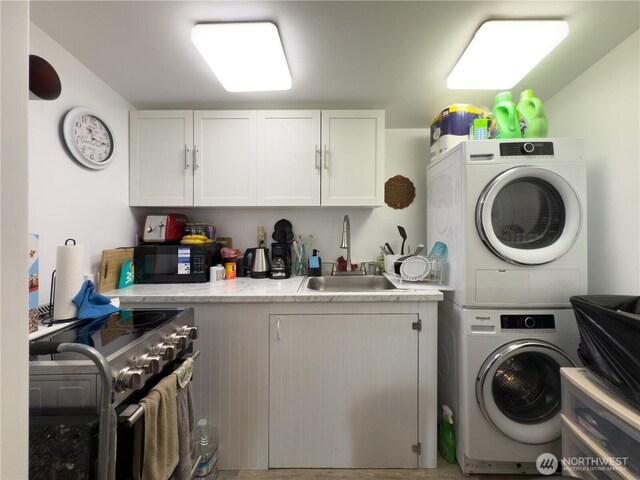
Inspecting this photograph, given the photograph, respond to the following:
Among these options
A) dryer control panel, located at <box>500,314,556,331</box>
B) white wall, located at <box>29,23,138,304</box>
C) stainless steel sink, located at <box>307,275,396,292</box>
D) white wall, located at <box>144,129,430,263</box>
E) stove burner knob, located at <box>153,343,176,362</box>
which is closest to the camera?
stove burner knob, located at <box>153,343,176,362</box>

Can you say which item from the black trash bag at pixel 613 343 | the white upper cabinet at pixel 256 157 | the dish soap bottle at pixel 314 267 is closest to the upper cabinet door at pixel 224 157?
the white upper cabinet at pixel 256 157

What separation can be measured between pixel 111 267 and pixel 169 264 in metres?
0.31

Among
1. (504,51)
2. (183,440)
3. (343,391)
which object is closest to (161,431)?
(183,440)

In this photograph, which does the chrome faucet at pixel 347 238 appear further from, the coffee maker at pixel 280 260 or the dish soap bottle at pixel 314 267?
A: the coffee maker at pixel 280 260

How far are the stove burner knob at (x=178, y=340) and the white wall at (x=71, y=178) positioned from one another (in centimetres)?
79

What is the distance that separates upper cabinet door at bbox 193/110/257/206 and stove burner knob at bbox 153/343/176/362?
1.12m

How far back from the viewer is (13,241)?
1.25 ft

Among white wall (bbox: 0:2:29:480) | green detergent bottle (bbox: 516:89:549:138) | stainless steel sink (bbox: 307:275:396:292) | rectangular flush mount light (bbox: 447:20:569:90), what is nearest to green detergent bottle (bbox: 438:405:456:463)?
stainless steel sink (bbox: 307:275:396:292)

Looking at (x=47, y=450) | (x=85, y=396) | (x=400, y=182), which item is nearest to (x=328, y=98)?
(x=400, y=182)

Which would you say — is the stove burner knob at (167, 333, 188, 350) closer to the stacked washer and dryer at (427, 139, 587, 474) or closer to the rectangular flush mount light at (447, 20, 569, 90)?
the stacked washer and dryer at (427, 139, 587, 474)

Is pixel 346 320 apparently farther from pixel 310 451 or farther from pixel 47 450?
pixel 47 450

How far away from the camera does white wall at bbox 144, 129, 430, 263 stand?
2.22m

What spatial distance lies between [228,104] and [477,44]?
61.7 inches

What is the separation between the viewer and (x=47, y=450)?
2.25ft
